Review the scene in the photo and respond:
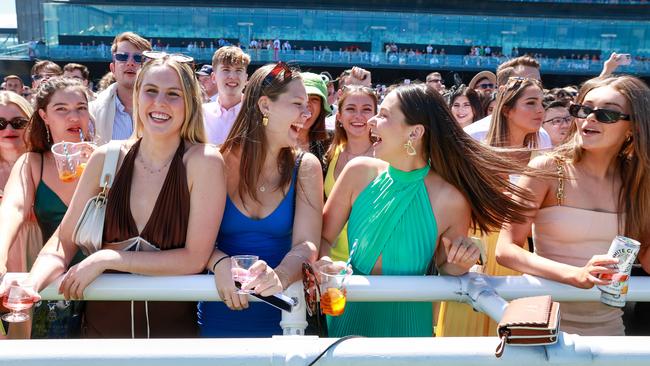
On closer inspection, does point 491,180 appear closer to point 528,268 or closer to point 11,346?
point 528,268

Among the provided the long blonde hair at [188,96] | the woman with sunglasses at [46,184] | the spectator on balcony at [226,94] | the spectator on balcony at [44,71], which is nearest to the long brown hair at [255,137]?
the long blonde hair at [188,96]

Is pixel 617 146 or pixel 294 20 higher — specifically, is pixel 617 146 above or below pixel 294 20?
below

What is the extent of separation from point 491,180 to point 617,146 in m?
0.66

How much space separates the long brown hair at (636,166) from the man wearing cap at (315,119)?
2.09m

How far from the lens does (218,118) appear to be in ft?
17.8

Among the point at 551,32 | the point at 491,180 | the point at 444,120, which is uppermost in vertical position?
the point at 551,32

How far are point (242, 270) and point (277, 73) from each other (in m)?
1.09

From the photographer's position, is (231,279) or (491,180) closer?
(231,279)

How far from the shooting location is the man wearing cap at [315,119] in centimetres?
443

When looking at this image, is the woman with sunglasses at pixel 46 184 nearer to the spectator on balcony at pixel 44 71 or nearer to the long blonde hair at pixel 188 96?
the long blonde hair at pixel 188 96

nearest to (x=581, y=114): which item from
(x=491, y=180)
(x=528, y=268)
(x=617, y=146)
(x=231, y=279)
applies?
(x=617, y=146)

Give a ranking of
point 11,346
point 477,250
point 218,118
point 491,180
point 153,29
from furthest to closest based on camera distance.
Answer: point 153,29 < point 218,118 < point 491,180 < point 477,250 < point 11,346

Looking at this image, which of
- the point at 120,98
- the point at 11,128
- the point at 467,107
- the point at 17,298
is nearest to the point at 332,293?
the point at 17,298

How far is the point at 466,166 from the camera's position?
2596 millimetres
